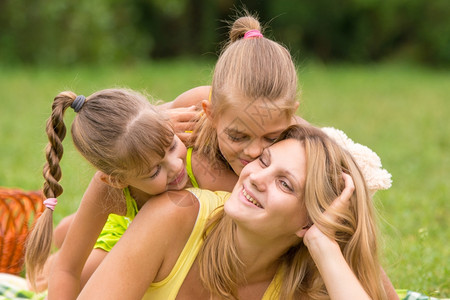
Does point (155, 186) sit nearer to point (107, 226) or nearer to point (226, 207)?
point (226, 207)

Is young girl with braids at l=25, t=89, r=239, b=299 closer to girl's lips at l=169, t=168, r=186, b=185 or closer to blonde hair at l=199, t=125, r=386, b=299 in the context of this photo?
girl's lips at l=169, t=168, r=186, b=185

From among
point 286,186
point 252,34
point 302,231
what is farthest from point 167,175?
point 252,34

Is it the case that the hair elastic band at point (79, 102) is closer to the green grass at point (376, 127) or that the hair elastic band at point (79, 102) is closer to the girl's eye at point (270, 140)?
the green grass at point (376, 127)

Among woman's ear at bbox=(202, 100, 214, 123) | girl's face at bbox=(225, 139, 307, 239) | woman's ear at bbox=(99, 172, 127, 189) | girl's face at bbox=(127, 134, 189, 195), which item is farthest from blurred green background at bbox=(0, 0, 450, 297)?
girl's face at bbox=(225, 139, 307, 239)

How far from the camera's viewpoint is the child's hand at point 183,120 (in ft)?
12.3

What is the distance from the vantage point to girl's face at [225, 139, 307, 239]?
122 inches

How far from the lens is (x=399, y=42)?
23250 millimetres

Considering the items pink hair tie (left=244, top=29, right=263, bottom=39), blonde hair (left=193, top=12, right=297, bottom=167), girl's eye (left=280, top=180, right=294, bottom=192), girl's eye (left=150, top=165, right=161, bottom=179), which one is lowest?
girl's eye (left=150, top=165, right=161, bottom=179)

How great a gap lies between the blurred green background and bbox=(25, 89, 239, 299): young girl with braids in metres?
0.21

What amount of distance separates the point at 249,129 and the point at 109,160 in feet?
2.29

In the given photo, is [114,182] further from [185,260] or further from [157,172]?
[185,260]

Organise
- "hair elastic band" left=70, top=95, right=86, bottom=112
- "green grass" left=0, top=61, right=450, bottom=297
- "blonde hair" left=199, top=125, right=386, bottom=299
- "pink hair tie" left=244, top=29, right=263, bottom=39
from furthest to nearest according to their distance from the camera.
Answer: "green grass" left=0, top=61, right=450, bottom=297 → "pink hair tie" left=244, top=29, right=263, bottom=39 → "hair elastic band" left=70, top=95, right=86, bottom=112 → "blonde hair" left=199, top=125, right=386, bottom=299

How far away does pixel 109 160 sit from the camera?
3.33 m

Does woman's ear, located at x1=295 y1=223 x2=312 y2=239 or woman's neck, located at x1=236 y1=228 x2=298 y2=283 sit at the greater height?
woman's ear, located at x1=295 y1=223 x2=312 y2=239
